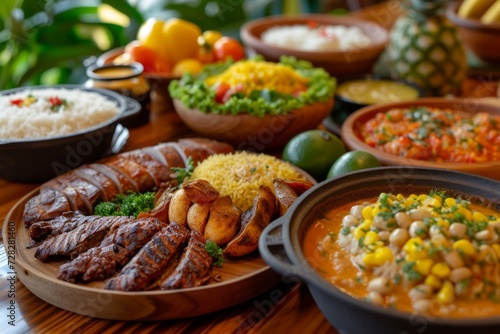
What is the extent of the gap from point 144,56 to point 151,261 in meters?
2.05

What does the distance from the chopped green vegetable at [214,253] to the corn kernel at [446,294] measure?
31.2 inches

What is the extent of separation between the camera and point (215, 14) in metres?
5.37

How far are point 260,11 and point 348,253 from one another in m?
4.75

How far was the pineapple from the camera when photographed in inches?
143

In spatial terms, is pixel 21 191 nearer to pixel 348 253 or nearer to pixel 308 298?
pixel 308 298

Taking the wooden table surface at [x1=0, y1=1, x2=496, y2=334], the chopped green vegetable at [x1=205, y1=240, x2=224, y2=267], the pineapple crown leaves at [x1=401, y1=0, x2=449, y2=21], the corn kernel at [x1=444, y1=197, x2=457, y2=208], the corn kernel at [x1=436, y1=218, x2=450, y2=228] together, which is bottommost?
the wooden table surface at [x1=0, y1=1, x2=496, y2=334]

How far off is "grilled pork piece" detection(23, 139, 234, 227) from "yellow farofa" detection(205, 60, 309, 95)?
42cm

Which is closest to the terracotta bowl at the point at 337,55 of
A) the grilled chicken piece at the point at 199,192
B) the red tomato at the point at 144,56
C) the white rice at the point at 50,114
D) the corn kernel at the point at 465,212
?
the red tomato at the point at 144,56

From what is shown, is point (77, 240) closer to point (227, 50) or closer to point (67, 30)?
point (227, 50)

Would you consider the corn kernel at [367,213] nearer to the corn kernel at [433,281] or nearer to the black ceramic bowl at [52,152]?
the corn kernel at [433,281]

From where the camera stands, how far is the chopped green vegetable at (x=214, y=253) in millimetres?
1920

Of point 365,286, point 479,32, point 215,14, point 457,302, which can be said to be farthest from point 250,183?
point 215,14

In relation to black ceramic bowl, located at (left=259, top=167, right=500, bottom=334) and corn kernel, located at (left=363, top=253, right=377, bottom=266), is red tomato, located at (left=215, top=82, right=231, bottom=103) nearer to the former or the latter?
black ceramic bowl, located at (left=259, top=167, right=500, bottom=334)

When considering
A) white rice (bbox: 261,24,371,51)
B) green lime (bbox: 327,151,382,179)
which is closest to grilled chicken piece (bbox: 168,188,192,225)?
green lime (bbox: 327,151,382,179)
